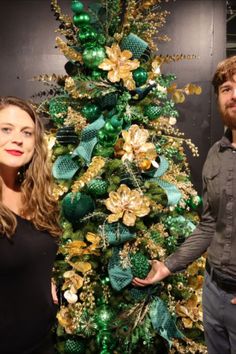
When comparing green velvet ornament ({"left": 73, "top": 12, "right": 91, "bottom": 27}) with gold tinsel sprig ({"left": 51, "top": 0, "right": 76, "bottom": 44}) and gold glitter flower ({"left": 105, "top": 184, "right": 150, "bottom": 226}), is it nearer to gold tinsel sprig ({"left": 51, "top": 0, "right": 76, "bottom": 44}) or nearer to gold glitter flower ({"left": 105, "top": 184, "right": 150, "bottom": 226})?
gold tinsel sprig ({"left": 51, "top": 0, "right": 76, "bottom": 44})

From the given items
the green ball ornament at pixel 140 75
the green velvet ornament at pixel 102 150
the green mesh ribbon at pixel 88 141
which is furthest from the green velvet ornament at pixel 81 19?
the green velvet ornament at pixel 102 150

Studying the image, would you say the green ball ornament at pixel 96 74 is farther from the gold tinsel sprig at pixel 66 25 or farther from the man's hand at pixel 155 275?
the man's hand at pixel 155 275

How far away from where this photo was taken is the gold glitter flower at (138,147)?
1.76 meters

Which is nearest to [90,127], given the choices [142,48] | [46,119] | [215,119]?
[142,48]

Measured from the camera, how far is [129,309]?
1.82 m

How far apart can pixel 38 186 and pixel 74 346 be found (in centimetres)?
87

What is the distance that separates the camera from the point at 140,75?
1.83 m

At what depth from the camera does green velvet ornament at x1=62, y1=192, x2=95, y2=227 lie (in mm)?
1720

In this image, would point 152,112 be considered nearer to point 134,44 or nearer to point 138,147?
point 138,147

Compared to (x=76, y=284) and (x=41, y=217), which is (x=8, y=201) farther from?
(x=76, y=284)

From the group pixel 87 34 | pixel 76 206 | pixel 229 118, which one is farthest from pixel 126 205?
pixel 87 34

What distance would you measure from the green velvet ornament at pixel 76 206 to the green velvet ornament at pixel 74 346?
0.62 meters

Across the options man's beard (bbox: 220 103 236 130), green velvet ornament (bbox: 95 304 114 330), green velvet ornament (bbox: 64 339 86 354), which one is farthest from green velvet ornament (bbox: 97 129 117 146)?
green velvet ornament (bbox: 64 339 86 354)

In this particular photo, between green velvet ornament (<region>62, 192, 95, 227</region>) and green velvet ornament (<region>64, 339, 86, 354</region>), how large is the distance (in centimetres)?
62
